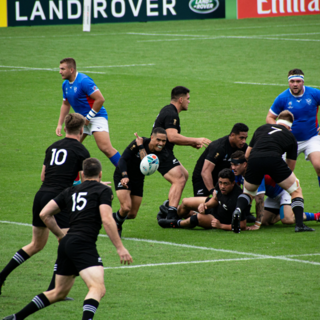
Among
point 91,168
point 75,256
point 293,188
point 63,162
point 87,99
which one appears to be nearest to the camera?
point 75,256

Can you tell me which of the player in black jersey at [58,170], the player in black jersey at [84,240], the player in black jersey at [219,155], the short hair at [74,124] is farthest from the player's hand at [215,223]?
the player in black jersey at [84,240]

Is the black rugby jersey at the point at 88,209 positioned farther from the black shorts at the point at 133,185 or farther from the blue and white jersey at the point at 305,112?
the blue and white jersey at the point at 305,112

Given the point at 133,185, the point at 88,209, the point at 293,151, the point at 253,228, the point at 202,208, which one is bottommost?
the point at 253,228

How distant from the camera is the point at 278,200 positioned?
33.9ft

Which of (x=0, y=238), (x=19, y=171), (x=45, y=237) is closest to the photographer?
(x=45, y=237)

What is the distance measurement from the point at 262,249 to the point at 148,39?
25.0 metres

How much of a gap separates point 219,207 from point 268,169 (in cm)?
97

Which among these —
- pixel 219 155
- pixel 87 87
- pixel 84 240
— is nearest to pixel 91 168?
pixel 84 240

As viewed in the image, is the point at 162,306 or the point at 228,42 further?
the point at 228,42

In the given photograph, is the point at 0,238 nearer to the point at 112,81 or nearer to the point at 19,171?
the point at 19,171

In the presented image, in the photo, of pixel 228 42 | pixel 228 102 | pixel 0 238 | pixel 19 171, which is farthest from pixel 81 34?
pixel 0 238

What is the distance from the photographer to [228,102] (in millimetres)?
21141

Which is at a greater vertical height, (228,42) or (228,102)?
(228,42)

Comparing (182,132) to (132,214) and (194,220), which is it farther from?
(194,220)
